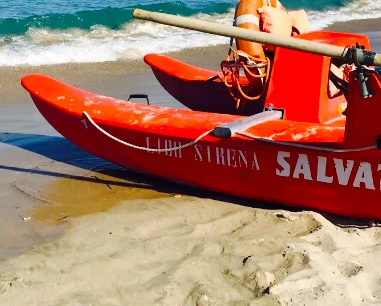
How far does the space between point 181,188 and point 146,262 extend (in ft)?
4.71

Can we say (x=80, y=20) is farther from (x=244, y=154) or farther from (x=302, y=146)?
(x=302, y=146)

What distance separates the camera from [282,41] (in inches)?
157

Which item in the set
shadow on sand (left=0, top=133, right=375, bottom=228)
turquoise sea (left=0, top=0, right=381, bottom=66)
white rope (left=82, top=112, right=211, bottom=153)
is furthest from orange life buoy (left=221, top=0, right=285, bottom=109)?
turquoise sea (left=0, top=0, right=381, bottom=66)

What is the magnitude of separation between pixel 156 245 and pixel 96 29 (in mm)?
11128

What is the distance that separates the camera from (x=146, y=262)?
4094 millimetres

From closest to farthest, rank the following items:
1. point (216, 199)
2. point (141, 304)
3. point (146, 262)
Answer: point (141, 304) → point (146, 262) → point (216, 199)

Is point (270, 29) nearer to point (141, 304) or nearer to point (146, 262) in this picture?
point (146, 262)

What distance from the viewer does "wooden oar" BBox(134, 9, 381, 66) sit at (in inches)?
151

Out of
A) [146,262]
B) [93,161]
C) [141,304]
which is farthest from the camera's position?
[93,161]

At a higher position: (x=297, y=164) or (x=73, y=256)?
(x=297, y=164)

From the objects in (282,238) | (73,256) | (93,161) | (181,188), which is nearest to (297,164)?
(282,238)

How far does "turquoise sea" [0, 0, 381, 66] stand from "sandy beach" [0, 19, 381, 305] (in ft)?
20.4

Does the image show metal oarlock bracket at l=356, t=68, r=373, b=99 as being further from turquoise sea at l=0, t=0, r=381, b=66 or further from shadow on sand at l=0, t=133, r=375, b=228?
turquoise sea at l=0, t=0, r=381, b=66

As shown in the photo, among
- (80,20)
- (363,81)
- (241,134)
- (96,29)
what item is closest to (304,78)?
(241,134)
